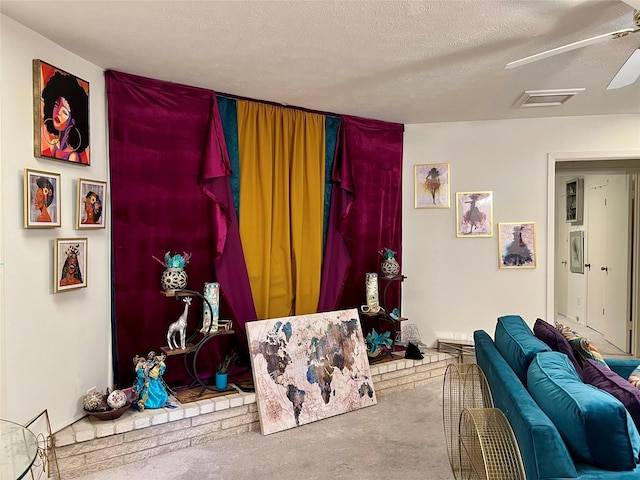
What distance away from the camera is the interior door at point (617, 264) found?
17.4ft

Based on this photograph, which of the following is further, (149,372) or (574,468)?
(149,372)

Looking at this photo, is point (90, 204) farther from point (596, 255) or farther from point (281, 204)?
point (596, 255)

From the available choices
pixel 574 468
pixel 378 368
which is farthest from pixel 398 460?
pixel 574 468

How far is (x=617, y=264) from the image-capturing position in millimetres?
5492

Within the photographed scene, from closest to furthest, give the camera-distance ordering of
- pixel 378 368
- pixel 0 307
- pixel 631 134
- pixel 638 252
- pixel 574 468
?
pixel 574 468, pixel 0 307, pixel 378 368, pixel 631 134, pixel 638 252

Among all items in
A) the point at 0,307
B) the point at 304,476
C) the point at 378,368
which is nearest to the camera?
the point at 0,307

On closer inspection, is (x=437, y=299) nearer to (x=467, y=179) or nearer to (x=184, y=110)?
(x=467, y=179)

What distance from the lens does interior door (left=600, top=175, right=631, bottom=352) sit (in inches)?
209

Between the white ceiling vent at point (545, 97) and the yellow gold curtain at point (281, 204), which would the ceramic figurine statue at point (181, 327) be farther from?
the white ceiling vent at point (545, 97)

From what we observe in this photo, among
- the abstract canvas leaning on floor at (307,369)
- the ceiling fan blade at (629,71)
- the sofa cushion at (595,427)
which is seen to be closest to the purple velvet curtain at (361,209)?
the abstract canvas leaning on floor at (307,369)

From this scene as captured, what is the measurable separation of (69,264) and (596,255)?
20.0ft

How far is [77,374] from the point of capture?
9.38 ft

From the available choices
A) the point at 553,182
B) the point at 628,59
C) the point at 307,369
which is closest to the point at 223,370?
the point at 307,369

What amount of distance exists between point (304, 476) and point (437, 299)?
252 centimetres
